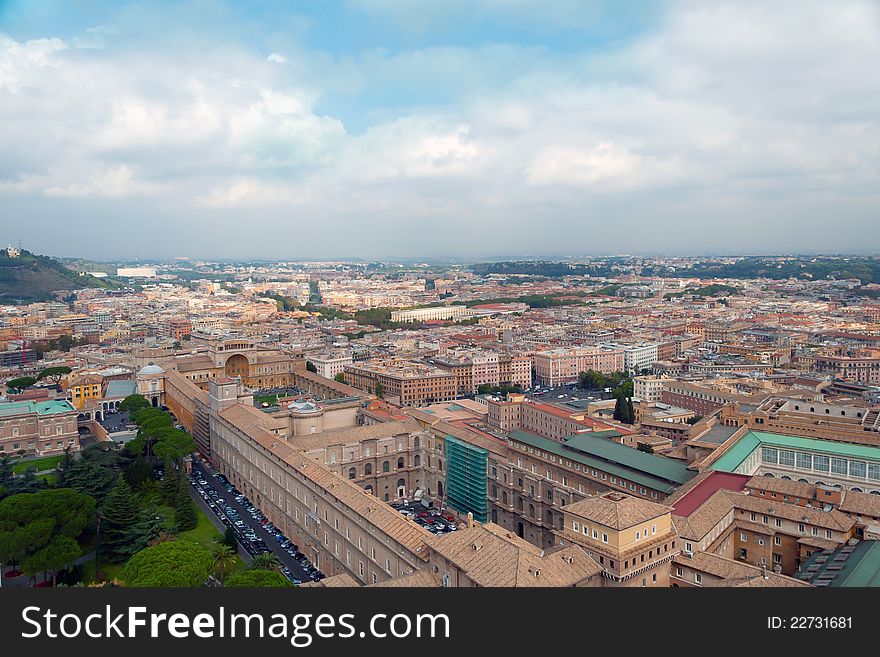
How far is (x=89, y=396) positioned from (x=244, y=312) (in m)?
52.9

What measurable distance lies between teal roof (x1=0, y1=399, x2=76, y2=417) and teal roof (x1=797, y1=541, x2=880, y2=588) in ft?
101

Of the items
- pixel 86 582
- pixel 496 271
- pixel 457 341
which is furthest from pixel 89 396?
pixel 496 271

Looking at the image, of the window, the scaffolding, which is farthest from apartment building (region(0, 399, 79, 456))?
the window

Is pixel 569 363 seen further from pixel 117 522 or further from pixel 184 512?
pixel 117 522

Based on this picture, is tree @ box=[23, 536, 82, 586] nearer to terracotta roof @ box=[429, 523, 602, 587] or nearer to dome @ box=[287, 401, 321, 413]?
terracotta roof @ box=[429, 523, 602, 587]

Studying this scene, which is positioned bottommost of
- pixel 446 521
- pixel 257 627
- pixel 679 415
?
pixel 446 521

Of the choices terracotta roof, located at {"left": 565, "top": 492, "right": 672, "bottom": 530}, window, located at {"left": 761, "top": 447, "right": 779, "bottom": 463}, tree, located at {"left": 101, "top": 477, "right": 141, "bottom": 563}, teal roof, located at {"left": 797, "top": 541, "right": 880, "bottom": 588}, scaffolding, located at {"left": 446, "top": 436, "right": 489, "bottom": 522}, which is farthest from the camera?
window, located at {"left": 761, "top": 447, "right": 779, "bottom": 463}

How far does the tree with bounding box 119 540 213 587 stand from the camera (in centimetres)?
1512

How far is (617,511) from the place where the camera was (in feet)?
46.1

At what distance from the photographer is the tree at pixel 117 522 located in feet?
68.3

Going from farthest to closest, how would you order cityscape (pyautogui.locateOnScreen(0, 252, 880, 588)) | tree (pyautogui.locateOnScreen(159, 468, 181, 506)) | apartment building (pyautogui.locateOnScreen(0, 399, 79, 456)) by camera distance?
1. apartment building (pyautogui.locateOnScreen(0, 399, 79, 456))
2. tree (pyautogui.locateOnScreen(159, 468, 181, 506))
3. cityscape (pyautogui.locateOnScreen(0, 252, 880, 588))

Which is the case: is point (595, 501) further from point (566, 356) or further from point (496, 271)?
point (496, 271)

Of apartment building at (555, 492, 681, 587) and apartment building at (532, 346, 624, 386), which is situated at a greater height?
apartment building at (555, 492, 681, 587)

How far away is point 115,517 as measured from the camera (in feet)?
69.2
